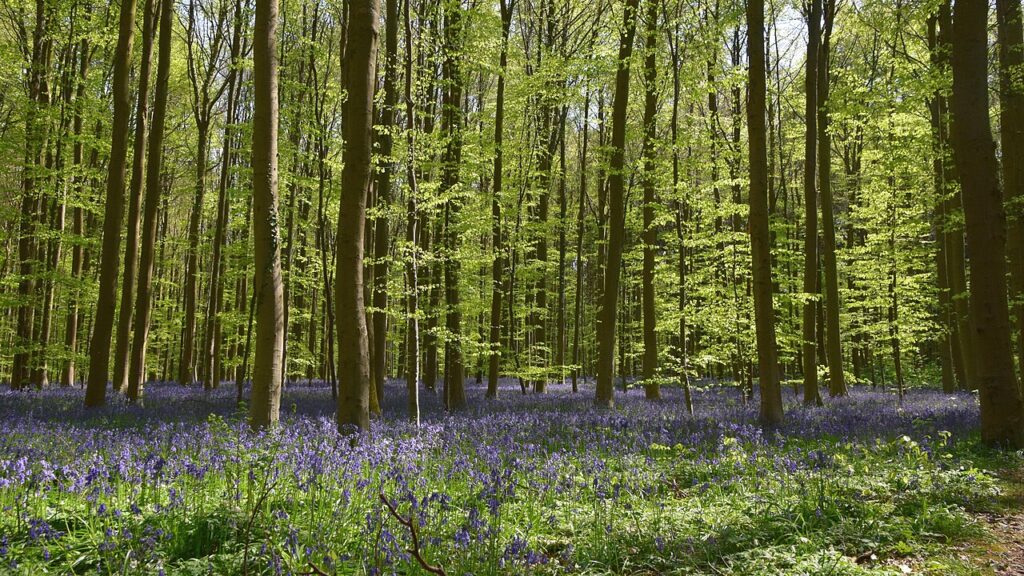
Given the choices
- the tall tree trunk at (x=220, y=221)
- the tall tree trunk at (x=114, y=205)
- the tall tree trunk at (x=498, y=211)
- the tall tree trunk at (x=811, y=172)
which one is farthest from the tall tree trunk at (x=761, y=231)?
the tall tree trunk at (x=220, y=221)

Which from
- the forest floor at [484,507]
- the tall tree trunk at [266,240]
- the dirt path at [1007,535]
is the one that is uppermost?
the tall tree trunk at [266,240]

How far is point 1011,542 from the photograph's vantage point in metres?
4.83

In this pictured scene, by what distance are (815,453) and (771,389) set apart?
164 inches

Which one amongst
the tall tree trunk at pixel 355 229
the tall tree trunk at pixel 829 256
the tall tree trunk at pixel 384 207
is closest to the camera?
the tall tree trunk at pixel 355 229

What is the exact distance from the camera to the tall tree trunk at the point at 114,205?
12.7 m

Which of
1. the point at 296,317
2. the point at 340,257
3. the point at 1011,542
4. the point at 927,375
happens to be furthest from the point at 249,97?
the point at 927,375

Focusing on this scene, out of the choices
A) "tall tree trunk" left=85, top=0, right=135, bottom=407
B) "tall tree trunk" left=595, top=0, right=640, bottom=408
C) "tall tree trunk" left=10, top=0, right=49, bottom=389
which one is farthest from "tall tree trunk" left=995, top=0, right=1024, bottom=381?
"tall tree trunk" left=10, top=0, right=49, bottom=389

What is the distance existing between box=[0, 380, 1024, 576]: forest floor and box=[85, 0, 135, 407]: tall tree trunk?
4872 millimetres

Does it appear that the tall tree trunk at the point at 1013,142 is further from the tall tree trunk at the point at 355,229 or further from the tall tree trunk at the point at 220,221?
the tall tree trunk at the point at 220,221

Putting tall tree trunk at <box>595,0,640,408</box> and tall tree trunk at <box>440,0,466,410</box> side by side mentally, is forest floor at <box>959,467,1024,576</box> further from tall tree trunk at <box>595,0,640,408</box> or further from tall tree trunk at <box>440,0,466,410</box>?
tall tree trunk at <box>440,0,466,410</box>

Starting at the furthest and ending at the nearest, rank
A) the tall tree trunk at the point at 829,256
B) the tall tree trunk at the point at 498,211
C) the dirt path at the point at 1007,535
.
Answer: the tall tree trunk at the point at 829,256
the tall tree trunk at the point at 498,211
the dirt path at the point at 1007,535

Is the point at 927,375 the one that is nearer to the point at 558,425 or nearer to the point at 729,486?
the point at 558,425

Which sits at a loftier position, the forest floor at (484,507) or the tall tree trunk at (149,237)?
the tall tree trunk at (149,237)

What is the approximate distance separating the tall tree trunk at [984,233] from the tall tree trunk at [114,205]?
15581 mm
